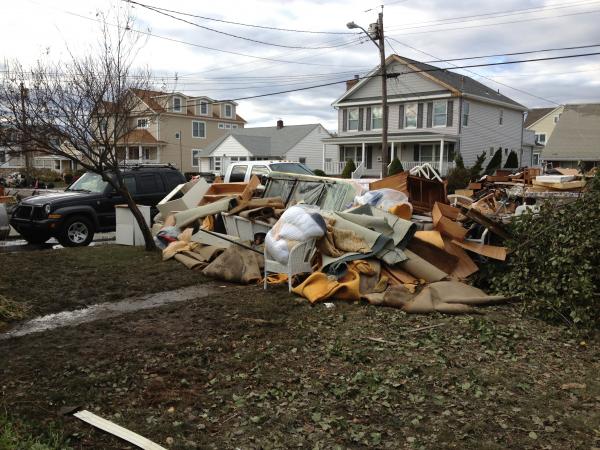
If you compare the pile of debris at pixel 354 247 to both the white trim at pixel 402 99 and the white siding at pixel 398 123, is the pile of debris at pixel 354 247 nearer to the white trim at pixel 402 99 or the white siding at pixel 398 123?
the white siding at pixel 398 123

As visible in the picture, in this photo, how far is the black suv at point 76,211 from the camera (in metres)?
11.2

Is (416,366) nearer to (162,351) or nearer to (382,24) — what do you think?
(162,351)

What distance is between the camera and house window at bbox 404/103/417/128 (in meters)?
34.0

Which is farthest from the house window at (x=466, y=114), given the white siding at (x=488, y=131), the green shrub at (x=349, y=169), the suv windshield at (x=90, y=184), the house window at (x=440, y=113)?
the suv windshield at (x=90, y=184)

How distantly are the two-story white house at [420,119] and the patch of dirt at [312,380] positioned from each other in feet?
88.5

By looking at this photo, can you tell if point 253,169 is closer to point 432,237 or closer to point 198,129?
point 432,237

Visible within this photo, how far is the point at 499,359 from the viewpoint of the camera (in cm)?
492

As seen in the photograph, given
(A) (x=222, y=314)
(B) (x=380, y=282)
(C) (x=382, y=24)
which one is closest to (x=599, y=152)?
(C) (x=382, y=24)

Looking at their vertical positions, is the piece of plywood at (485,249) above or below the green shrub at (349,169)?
below

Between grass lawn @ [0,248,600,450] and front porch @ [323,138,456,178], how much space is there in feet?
85.8

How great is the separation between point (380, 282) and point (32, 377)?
4.33 m

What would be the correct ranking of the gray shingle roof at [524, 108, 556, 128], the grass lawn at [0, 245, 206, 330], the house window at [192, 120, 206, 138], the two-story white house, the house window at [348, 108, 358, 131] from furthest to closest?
the gray shingle roof at [524, 108, 556, 128] < the house window at [192, 120, 206, 138] < the house window at [348, 108, 358, 131] < the two-story white house < the grass lawn at [0, 245, 206, 330]

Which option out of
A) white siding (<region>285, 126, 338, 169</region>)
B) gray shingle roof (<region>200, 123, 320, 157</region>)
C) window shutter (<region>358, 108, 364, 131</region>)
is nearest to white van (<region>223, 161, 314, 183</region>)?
window shutter (<region>358, 108, 364, 131</region>)

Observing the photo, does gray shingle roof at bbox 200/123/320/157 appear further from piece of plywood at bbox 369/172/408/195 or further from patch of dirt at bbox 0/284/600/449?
patch of dirt at bbox 0/284/600/449
